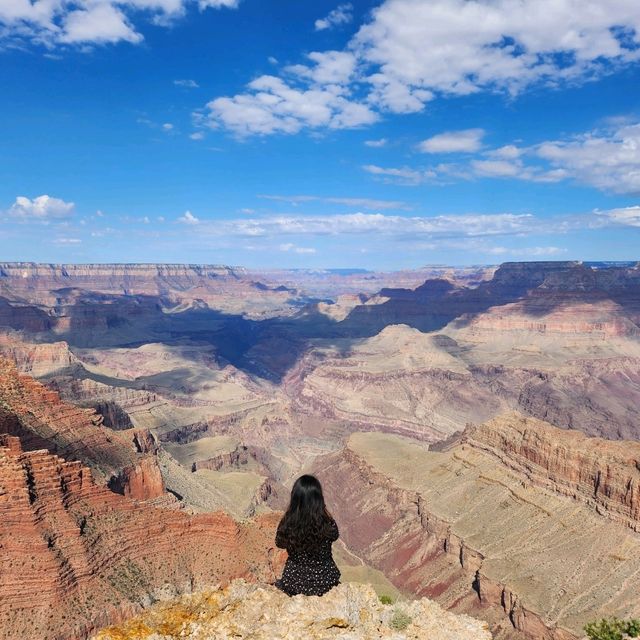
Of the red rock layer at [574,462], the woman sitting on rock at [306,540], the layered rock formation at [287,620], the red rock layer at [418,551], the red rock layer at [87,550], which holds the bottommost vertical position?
the red rock layer at [418,551]

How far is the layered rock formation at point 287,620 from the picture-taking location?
10.1 metres

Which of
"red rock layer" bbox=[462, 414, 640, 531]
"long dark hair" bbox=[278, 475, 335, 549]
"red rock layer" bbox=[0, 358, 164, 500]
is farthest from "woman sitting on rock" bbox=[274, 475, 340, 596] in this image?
"red rock layer" bbox=[462, 414, 640, 531]

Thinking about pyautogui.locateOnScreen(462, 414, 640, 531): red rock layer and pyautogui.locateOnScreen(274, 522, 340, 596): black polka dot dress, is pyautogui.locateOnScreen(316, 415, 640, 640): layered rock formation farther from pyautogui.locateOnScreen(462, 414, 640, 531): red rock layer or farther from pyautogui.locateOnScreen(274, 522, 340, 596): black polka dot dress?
pyautogui.locateOnScreen(274, 522, 340, 596): black polka dot dress

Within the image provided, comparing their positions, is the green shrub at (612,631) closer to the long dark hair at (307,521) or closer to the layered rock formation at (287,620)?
the layered rock formation at (287,620)

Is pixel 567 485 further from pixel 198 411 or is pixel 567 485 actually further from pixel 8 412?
pixel 198 411

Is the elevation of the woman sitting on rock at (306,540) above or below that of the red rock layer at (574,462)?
above

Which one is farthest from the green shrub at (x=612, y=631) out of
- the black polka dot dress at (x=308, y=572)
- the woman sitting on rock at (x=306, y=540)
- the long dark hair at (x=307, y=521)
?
the long dark hair at (x=307, y=521)

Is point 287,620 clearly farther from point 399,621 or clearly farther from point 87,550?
point 87,550

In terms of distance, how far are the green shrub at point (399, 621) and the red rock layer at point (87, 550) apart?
24950mm

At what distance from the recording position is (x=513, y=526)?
59719 millimetres

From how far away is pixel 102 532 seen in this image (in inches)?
1375

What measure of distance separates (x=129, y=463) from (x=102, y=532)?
23.3 m

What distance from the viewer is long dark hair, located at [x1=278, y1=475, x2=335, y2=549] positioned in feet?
38.4

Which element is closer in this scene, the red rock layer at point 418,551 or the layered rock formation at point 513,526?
the layered rock formation at point 513,526
